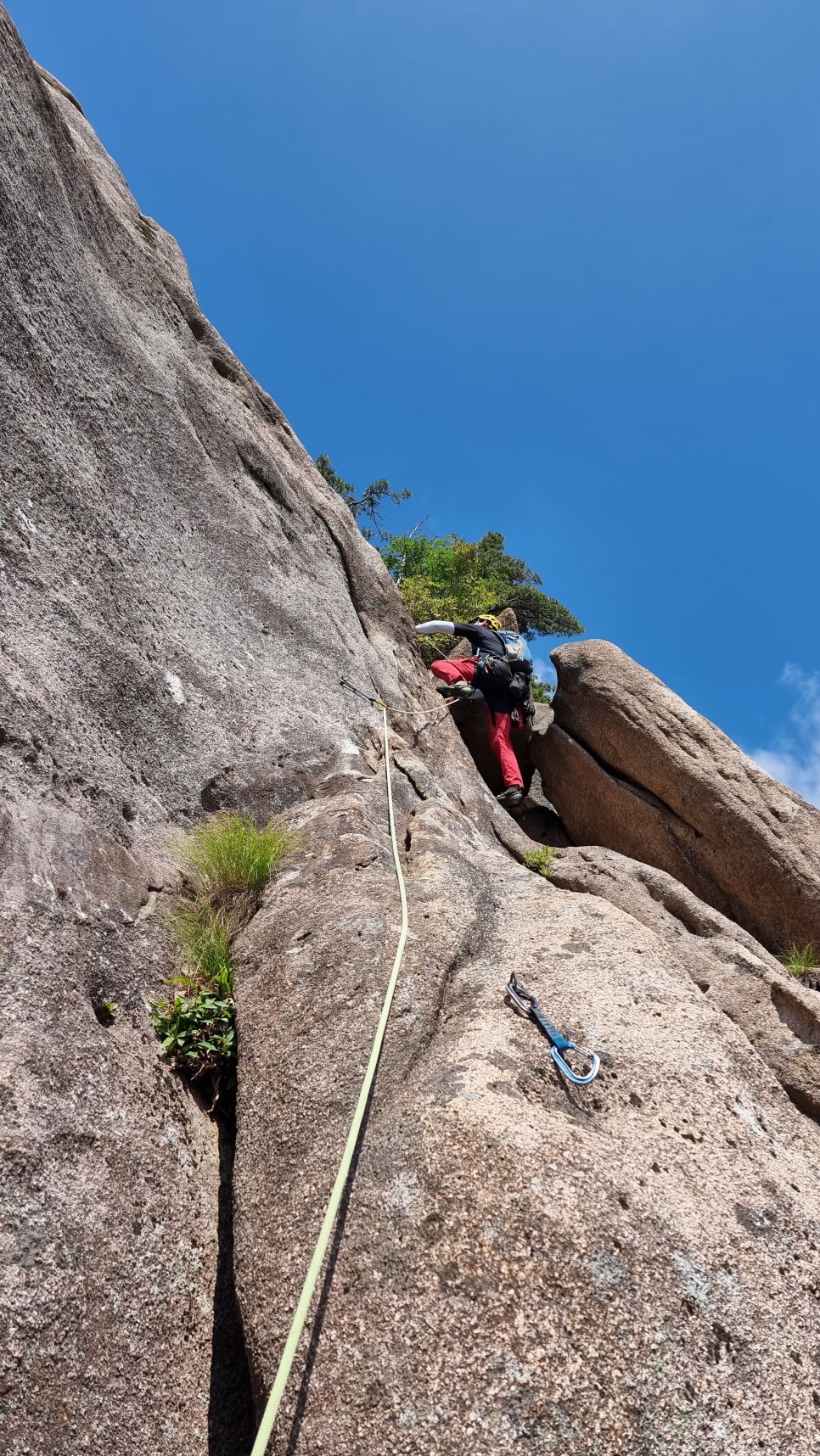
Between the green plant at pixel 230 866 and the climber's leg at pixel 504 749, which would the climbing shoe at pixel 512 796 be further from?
the green plant at pixel 230 866

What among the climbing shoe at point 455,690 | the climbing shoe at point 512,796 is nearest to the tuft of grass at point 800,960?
the climbing shoe at point 512,796

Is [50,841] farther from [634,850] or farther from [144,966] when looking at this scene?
[634,850]

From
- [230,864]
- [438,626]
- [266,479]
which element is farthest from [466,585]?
[230,864]

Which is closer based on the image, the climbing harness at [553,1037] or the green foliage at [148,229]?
the climbing harness at [553,1037]

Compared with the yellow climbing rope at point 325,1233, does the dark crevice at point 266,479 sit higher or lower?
higher

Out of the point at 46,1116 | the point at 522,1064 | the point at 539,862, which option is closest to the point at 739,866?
the point at 539,862

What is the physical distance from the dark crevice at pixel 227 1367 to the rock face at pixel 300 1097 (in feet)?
0.04

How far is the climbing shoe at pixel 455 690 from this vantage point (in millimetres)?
11711

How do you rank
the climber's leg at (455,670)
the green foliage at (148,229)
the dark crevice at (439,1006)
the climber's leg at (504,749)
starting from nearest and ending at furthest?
the dark crevice at (439,1006) → the green foliage at (148,229) → the climber's leg at (504,749) → the climber's leg at (455,670)

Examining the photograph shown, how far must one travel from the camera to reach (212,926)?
434cm

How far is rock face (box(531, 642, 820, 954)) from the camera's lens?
30.2 ft

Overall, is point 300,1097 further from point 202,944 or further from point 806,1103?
point 806,1103

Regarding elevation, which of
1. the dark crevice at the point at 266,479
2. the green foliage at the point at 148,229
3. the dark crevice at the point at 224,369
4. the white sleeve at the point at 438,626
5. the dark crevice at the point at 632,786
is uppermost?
the green foliage at the point at 148,229

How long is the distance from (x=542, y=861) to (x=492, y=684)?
460cm
